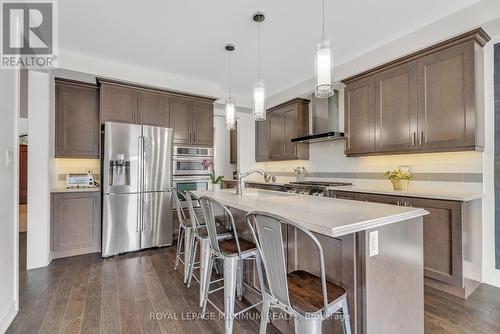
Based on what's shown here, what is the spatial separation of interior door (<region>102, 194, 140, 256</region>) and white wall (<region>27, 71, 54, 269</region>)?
2.11 ft

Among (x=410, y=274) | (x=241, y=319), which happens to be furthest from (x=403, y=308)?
(x=241, y=319)

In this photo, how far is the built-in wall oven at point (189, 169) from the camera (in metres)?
4.22

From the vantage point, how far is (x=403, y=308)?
1.48 metres

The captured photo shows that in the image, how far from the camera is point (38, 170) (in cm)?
304

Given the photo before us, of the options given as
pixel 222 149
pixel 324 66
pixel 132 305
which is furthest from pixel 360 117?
pixel 222 149

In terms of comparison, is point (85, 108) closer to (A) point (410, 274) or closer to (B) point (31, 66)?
(B) point (31, 66)

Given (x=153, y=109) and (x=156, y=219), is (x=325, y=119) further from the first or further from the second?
(x=156, y=219)

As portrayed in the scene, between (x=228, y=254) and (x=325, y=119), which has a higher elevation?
(x=325, y=119)

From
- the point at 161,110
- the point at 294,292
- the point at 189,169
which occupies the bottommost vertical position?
the point at 294,292

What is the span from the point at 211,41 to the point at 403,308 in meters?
3.28

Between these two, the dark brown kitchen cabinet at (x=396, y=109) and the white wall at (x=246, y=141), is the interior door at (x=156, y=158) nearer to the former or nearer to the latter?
the white wall at (x=246, y=141)

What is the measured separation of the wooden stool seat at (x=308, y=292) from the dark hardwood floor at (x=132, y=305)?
0.77 metres

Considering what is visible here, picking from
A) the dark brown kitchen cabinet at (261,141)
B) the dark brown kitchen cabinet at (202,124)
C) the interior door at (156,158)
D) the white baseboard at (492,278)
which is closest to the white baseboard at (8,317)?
the interior door at (156,158)

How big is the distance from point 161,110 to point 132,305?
294 cm
